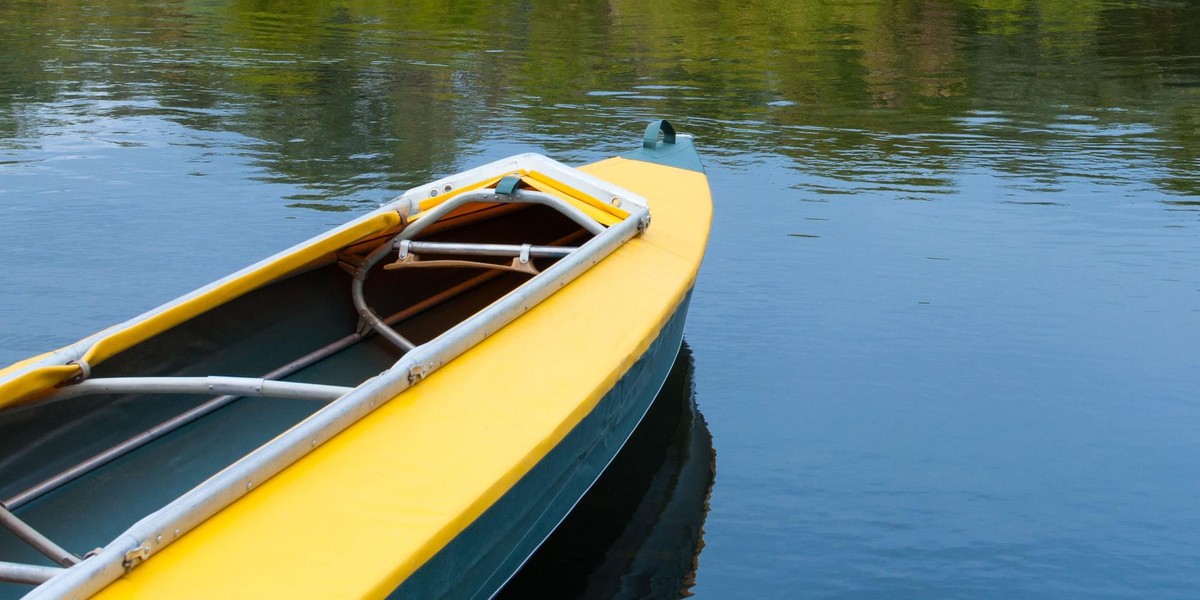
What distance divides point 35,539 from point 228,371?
1542 mm

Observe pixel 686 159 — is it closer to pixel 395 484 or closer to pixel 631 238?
pixel 631 238

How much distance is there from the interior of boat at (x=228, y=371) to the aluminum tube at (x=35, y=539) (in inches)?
0.4

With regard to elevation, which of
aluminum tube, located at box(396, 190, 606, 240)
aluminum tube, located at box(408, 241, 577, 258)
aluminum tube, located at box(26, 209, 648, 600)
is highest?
aluminum tube, located at box(396, 190, 606, 240)

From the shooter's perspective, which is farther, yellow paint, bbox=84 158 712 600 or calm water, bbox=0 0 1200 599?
calm water, bbox=0 0 1200 599

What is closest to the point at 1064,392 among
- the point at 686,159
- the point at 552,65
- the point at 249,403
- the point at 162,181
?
the point at 686,159

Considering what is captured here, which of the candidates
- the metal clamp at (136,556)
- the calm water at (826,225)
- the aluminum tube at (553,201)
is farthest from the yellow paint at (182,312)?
the calm water at (826,225)

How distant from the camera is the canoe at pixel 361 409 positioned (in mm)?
3658

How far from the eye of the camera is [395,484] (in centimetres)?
404

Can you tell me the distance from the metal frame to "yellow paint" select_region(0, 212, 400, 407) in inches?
4.0

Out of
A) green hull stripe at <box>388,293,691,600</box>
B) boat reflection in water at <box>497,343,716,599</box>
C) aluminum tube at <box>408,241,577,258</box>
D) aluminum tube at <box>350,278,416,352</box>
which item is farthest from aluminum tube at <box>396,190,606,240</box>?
boat reflection in water at <box>497,343,716,599</box>

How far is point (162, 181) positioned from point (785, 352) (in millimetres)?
7768

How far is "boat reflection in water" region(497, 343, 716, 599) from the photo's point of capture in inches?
215

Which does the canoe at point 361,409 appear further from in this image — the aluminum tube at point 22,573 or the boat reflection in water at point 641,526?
the boat reflection in water at point 641,526

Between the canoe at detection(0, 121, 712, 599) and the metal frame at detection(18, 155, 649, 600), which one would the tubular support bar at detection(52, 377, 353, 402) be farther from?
the metal frame at detection(18, 155, 649, 600)
